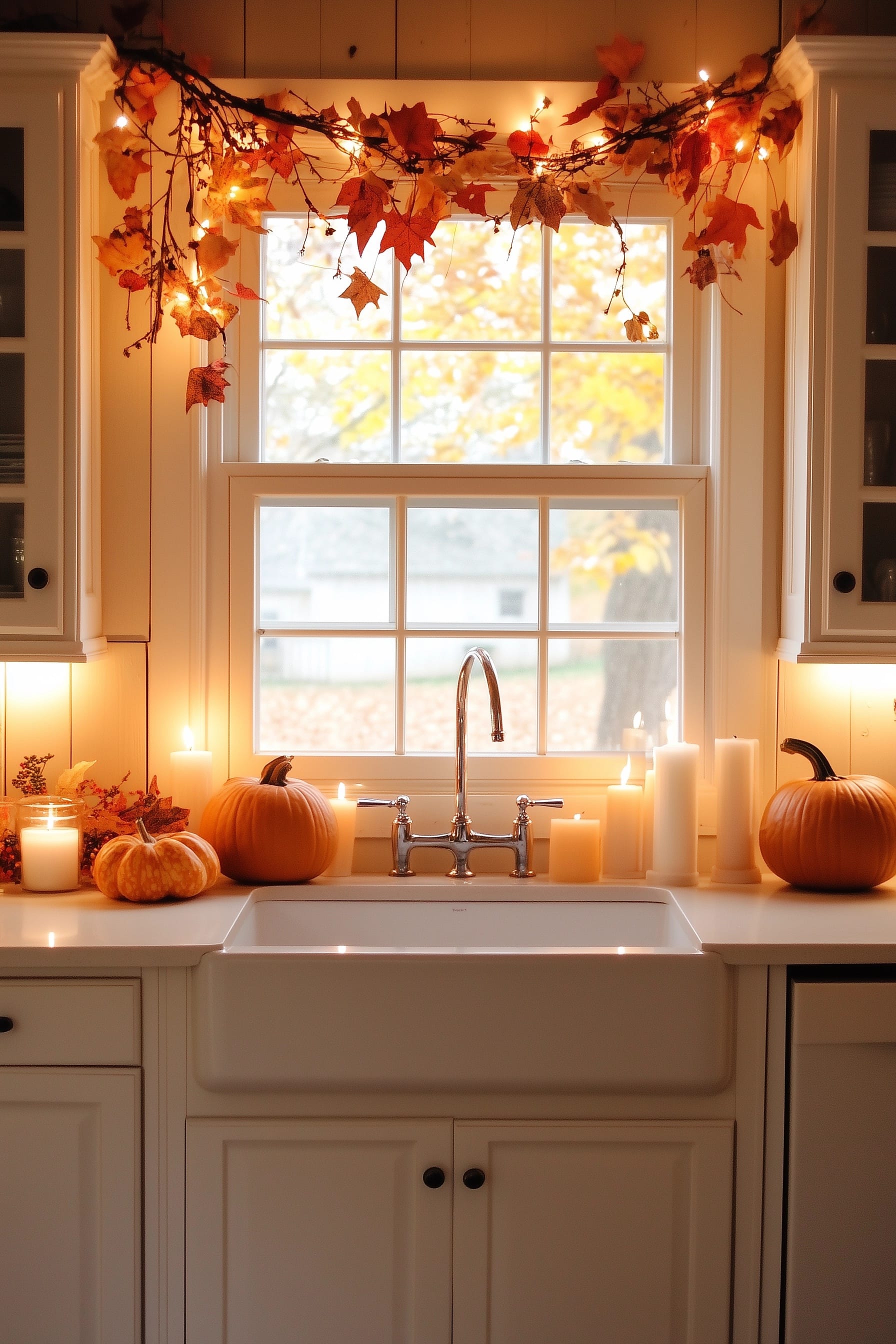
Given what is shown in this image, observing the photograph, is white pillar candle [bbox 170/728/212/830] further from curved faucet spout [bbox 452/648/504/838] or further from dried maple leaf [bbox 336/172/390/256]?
dried maple leaf [bbox 336/172/390/256]

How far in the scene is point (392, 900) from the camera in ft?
6.51

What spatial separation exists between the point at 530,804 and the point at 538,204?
107 centimetres

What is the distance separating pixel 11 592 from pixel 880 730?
1.63 meters

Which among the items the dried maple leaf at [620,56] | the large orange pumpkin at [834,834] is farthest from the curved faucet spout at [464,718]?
the dried maple leaf at [620,56]

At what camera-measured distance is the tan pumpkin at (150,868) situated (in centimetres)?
182

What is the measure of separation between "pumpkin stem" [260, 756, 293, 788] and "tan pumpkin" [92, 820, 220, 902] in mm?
181

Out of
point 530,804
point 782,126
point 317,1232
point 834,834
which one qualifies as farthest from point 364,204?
point 317,1232

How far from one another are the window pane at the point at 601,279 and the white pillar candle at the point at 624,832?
0.87 meters

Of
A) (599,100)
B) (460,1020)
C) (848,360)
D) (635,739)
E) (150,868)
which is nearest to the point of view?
(460,1020)

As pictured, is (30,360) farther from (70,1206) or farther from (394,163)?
(70,1206)

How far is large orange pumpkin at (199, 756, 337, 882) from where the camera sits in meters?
1.93

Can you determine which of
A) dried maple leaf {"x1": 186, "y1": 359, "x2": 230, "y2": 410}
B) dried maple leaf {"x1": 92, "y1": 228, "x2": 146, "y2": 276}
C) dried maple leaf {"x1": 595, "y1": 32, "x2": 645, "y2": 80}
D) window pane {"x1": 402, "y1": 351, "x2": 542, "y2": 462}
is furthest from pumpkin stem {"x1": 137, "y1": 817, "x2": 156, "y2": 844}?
dried maple leaf {"x1": 595, "y1": 32, "x2": 645, "y2": 80}

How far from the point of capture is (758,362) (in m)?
2.10

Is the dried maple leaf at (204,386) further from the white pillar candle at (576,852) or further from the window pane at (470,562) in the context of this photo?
the white pillar candle at (576,852)
